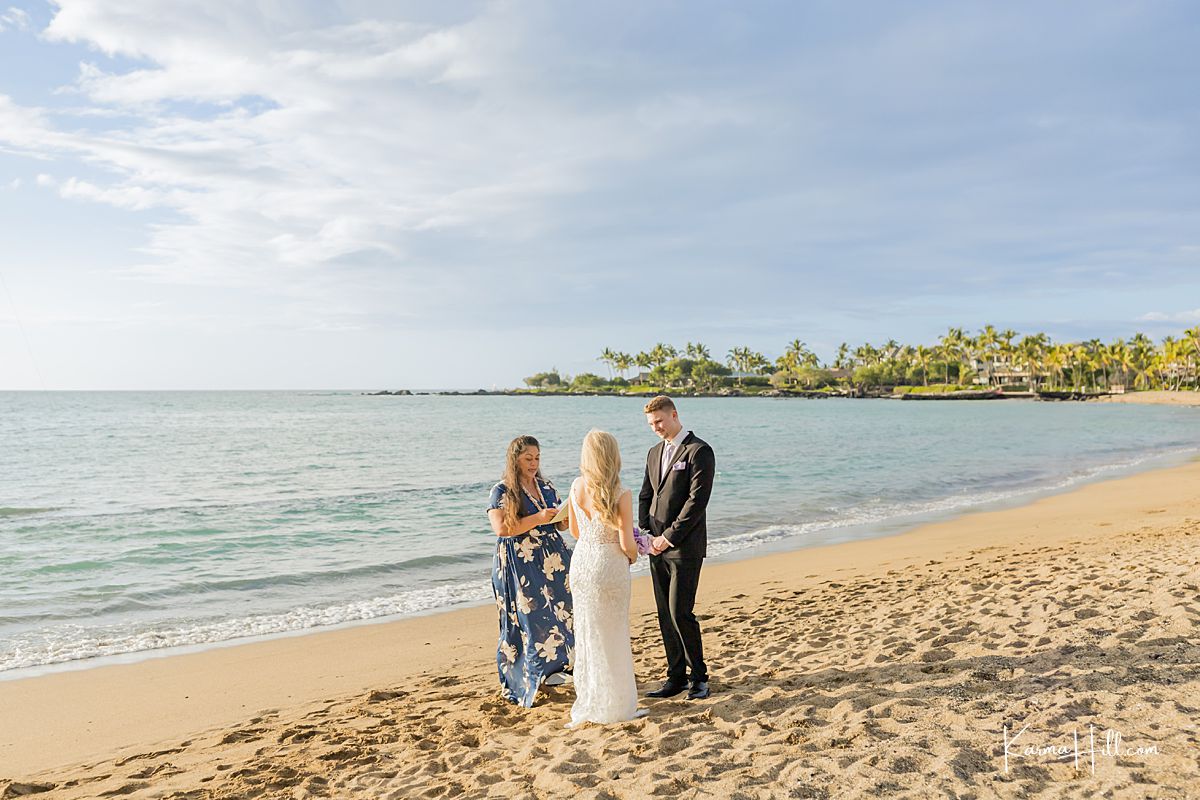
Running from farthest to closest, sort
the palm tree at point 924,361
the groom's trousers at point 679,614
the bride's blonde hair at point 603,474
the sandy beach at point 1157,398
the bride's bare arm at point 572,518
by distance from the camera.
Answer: the palm tree at point 924,361, the sandy beach at point 1157,398, the groom's trousers at point 679,614, the bride's bare arm at point 572,518, the bride's blonde hair at point 603,474

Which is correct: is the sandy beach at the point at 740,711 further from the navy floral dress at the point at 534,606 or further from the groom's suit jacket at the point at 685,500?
the groom's suit jacket at the point at 685,500

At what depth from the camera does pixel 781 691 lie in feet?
17.6

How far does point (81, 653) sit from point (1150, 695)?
31.7 feet

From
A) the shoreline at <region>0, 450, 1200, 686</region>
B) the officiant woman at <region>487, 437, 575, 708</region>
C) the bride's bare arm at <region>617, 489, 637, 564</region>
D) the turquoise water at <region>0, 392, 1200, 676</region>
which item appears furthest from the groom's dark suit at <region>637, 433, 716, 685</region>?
the turquoise water at <region>0, 392, 1200, 676</region>

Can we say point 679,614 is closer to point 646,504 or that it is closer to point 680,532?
point 680,532

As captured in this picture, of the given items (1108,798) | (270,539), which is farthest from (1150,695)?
(270,539)

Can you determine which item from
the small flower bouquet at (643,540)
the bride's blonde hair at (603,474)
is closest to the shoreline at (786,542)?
the small flower bouquet at (643,540)

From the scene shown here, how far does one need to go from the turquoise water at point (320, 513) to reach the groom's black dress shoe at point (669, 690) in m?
5.28

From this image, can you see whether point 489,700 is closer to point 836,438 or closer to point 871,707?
point 871,707

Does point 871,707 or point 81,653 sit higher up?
point 871,707

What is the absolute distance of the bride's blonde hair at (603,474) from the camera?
456cm

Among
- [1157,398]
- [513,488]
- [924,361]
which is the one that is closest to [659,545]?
[513,488]

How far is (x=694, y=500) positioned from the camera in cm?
503

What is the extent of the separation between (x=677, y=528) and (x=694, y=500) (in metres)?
0.22
